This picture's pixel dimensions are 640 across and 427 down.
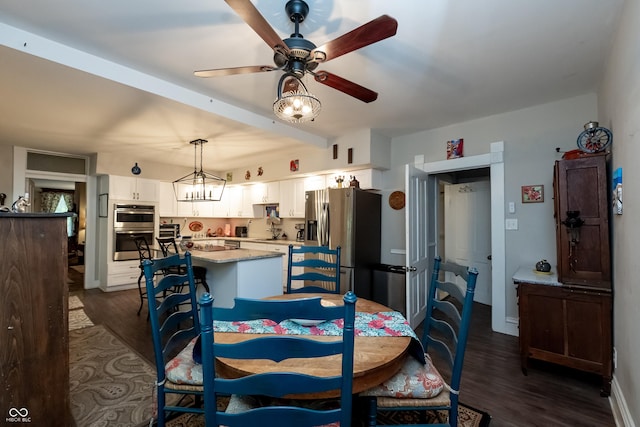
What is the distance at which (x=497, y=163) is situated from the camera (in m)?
3.39

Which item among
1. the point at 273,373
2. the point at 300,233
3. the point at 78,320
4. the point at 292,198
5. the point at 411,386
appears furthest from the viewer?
the point at 300,233

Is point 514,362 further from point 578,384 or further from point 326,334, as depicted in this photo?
point 326,334

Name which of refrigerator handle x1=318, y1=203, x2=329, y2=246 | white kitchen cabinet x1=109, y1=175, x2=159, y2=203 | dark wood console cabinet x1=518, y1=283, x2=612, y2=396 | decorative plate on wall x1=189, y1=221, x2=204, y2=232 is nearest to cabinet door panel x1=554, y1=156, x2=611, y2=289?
dark wood console cabinet x1=518, y1=283, x2=612, y2=396

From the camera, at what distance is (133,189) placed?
534 cm

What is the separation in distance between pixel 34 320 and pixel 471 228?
16.7ft

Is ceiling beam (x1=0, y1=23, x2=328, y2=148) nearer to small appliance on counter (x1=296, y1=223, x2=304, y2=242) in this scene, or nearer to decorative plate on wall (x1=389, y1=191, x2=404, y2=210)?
decorative plate on wall (x1=389, y1=191, x2=404, y2=210)

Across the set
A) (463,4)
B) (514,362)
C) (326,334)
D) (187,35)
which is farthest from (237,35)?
(514,362)

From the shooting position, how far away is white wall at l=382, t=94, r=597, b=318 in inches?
118

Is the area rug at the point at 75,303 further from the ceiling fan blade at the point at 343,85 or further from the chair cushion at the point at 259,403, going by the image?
the ceiling fan blade at the point at 343,85

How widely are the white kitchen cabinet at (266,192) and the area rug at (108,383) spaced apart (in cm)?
337

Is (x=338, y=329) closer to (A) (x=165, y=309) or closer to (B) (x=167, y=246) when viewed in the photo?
(A) (x=165, y=309)

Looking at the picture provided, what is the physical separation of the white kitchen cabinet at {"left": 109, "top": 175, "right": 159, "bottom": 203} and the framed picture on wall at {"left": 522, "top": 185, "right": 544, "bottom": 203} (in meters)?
6.02

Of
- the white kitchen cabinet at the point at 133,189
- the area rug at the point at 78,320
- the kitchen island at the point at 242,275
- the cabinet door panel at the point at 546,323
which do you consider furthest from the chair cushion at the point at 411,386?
the white kitchen cabinet at the point at 133,189

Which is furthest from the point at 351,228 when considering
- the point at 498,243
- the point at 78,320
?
the point at 78,320
